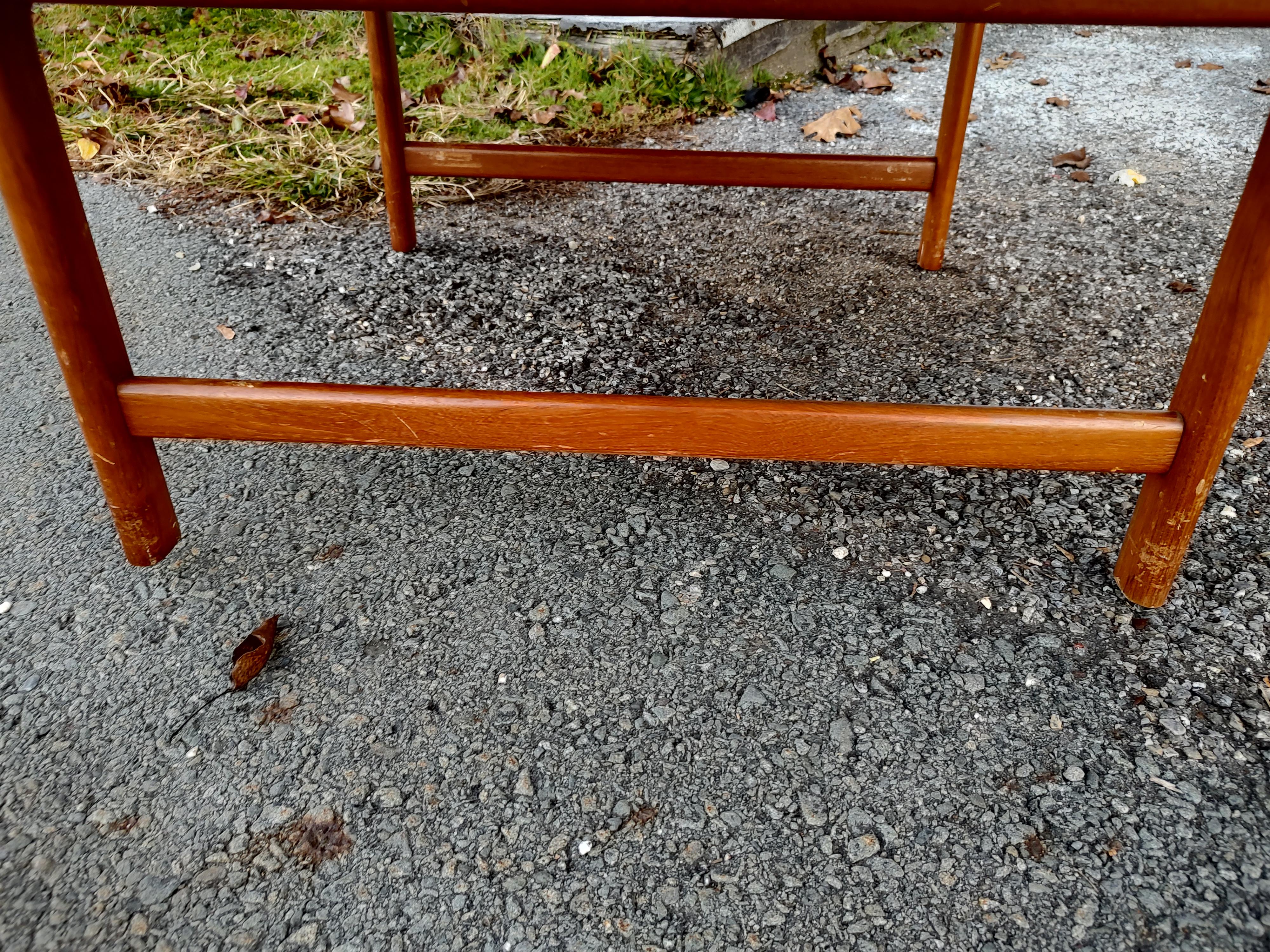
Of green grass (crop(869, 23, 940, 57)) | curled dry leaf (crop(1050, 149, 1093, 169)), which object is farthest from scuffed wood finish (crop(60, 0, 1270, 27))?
green grass (crop(869, 23, 940, 57))

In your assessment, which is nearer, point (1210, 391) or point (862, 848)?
point (862, 848)

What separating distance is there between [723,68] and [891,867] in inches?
122

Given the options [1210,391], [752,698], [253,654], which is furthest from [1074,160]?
[253,654]

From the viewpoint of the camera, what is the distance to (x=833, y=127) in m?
3.18

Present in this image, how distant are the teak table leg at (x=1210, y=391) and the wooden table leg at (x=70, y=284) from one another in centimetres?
143

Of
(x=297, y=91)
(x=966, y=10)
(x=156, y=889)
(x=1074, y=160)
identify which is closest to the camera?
(x=966, y=10)

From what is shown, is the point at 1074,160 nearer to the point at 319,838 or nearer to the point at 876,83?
the point at 876,83

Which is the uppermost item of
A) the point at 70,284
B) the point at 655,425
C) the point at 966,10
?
the point at 966,10

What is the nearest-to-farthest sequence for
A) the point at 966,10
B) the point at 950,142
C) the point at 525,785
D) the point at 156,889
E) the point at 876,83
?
the point at 966,10 < the point at 156,889 < the point at 525,785 < the point at 950,142 < the point at 876,83

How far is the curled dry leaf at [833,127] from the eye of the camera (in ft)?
10.3

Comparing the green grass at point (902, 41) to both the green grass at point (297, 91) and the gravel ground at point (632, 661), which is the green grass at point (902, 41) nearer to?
the green grass at point (297, 91)

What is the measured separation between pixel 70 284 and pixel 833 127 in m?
2.65

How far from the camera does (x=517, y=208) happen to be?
264 centimetres

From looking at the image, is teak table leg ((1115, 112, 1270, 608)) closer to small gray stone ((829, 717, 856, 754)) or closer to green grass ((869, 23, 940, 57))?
small gray stone ((829, 717, 856, 754))
